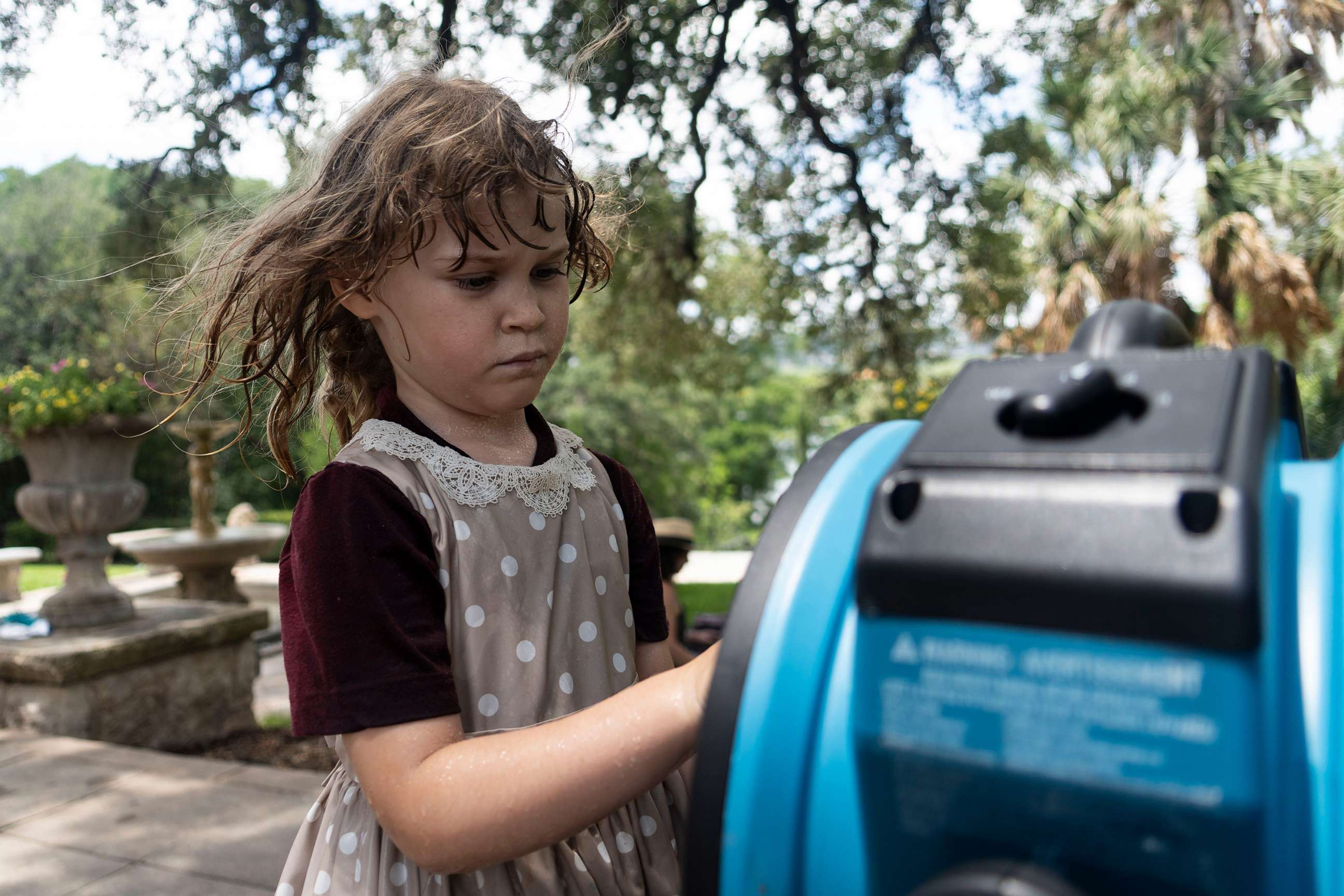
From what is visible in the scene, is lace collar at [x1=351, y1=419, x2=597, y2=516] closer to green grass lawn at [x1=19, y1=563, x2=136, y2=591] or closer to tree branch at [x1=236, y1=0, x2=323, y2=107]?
tree branch at [x1=236, y1=0, x2=323, y2=107]

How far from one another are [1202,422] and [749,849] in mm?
328

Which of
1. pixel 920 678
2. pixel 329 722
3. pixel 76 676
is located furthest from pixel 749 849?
pixel 76 676

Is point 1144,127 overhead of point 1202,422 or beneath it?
overhead

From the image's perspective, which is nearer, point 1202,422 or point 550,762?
point 1202,422

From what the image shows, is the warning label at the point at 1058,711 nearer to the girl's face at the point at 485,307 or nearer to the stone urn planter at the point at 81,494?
the girl's face at the point at 485,307

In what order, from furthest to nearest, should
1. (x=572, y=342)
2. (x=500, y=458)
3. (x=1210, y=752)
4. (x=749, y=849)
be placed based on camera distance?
(x=572, y=342)
(x=500, y=458)
(x=749, y=849)
(x=1210, y=752)

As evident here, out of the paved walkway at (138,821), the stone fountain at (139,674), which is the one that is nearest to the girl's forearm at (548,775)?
the paved walkway at (138,821)

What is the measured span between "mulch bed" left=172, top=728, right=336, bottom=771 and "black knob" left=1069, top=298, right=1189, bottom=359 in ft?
15.2

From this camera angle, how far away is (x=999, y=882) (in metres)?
0.50

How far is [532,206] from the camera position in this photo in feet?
3.37

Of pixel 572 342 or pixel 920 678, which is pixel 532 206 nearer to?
pixel 920 678

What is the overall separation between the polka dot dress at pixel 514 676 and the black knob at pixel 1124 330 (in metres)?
0.60

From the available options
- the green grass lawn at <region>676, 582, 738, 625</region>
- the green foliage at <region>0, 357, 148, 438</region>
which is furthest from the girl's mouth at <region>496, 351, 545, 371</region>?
the green grass lawn at <region>676, 582, 738, 625</region>

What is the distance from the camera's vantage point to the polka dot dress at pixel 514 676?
3.18 feet
